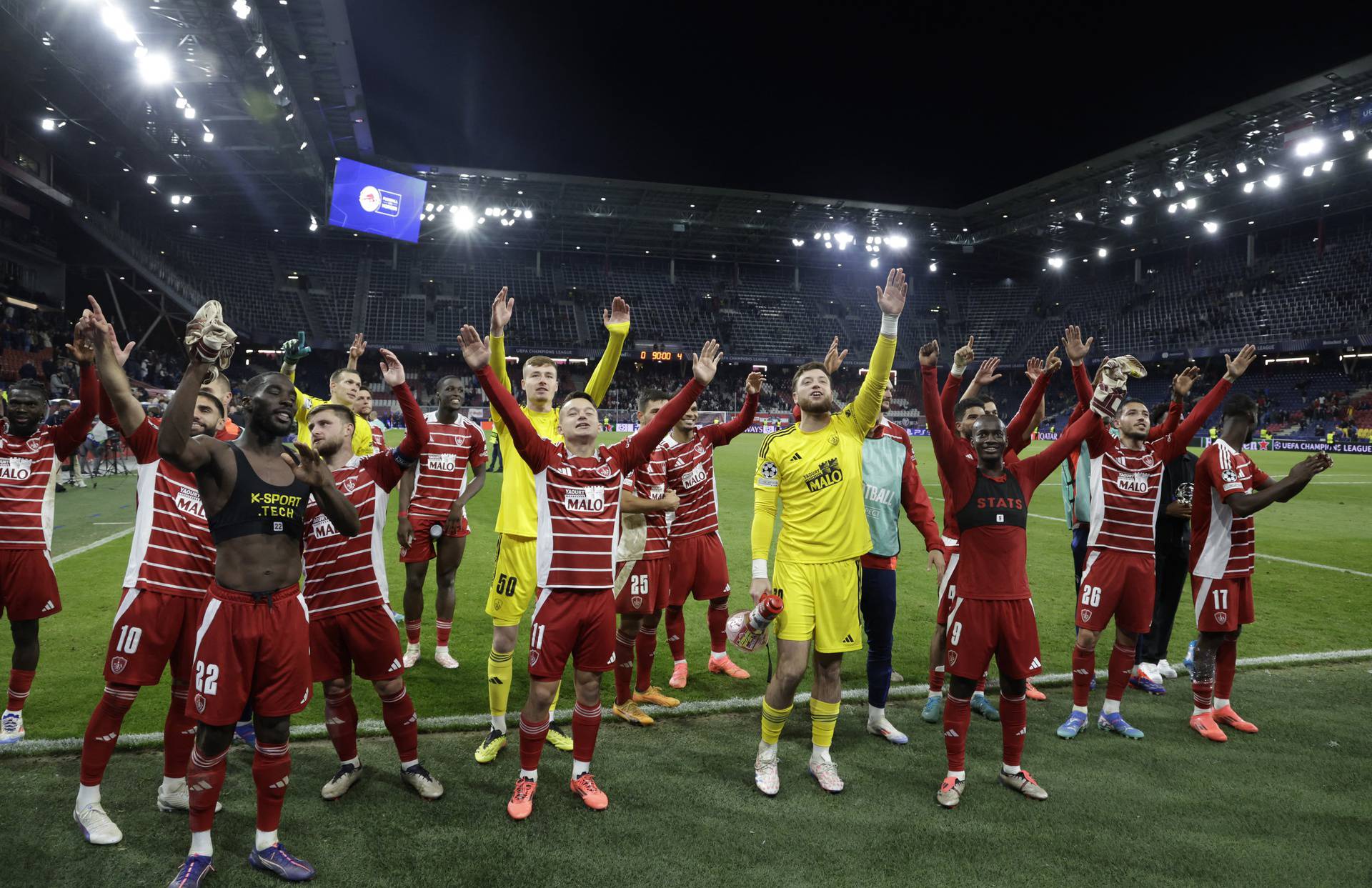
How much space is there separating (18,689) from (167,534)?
1.94m

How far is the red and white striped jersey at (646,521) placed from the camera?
17.4 ft

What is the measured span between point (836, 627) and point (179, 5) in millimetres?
29370

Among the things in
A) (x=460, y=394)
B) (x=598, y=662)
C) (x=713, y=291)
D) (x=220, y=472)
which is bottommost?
(x=598, y=662)

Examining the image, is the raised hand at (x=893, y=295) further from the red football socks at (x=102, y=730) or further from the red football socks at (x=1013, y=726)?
the red football socks at (x=102, y=730)

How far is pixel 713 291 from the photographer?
5909 centimetres

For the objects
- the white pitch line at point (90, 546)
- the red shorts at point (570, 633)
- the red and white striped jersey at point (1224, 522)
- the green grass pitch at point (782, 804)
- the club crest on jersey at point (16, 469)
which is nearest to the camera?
the green grass pitch at point (782, 804)

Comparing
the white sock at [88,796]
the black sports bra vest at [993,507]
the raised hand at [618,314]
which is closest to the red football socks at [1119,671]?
the black sports bra vest at [993,507]

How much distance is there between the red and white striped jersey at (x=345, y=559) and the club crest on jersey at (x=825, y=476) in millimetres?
2476

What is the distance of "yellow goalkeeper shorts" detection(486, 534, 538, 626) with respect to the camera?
16.4 feet

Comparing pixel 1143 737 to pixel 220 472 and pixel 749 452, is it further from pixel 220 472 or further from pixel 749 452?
pixel 749 452

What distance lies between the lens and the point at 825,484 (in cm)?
452

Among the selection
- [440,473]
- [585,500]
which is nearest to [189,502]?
[585,500]

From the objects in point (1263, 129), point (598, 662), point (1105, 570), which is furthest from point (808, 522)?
point (1263, 129)

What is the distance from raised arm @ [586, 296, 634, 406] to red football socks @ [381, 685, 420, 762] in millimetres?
2073
